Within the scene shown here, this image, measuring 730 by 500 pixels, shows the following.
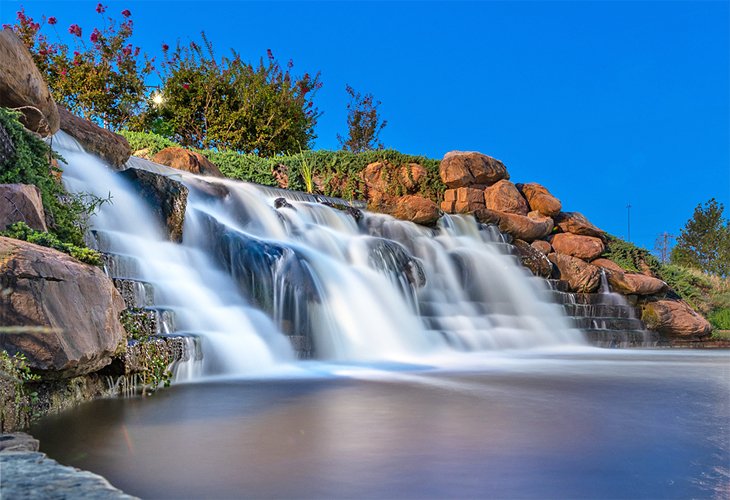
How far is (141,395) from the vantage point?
4.42 m

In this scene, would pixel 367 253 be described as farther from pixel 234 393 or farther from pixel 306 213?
pixel 234 393

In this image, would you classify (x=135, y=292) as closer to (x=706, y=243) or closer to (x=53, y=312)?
(x=53, y=312)

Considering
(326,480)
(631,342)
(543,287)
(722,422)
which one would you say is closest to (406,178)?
(543,287)

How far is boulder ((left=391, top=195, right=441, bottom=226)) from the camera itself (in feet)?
44.0

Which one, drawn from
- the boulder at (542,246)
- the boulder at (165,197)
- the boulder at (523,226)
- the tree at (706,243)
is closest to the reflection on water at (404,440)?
the boulder at (165,197)

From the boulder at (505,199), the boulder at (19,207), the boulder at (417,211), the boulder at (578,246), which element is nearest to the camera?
the boulder at (19,207)

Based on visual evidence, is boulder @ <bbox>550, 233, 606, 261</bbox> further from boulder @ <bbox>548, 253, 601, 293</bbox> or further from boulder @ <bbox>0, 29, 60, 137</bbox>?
boulder @ <bbox>0, 29, 60, 137</bbox>

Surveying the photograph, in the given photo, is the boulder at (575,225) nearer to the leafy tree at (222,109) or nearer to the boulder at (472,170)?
the boulder at (472,170)

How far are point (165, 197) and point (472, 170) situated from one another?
414 inches

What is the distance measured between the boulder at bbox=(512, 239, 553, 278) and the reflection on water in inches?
345

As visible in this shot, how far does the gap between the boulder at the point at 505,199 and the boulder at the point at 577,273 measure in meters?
2.11

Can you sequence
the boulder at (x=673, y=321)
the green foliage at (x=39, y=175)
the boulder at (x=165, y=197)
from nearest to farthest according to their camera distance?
the green foliage at (x=39, y=175), the boulder at (x=165, y=197), the boulder at (x=673, y=321)

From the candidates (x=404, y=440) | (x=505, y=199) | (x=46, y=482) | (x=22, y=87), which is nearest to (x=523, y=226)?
(x=505, y=199)

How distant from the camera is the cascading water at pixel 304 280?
632 cm
